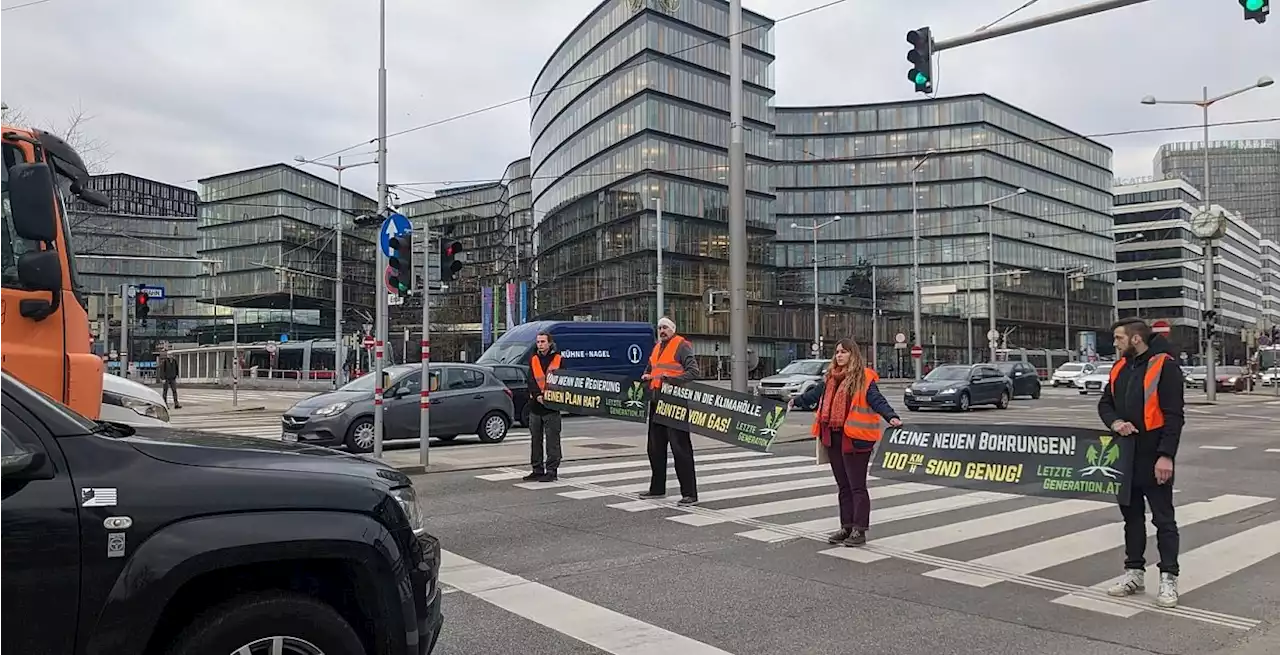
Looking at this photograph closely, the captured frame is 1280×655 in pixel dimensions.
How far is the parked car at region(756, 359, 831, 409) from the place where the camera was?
27547mm

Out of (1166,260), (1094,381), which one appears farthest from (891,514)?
(1166,260)

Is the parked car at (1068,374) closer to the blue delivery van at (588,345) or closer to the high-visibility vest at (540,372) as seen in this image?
the blue delivery van at (588,345)

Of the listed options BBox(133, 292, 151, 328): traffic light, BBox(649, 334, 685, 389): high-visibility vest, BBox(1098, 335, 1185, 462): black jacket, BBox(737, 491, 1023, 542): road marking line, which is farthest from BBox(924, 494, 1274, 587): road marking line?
BBox(133, 292, 151, 328): traffic light

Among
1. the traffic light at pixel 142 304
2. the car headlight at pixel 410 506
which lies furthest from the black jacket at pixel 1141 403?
the traffic light at pixel 142 304

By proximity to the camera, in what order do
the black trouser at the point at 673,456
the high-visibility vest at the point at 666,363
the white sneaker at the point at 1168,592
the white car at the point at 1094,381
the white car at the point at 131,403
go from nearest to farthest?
the white sneaker at the point at 1168,592, the white car at the point at 131,403, the black trouser at the point at 673,456, the high-visibility vest at the point at 666,363, the white car at the point at 1094,381

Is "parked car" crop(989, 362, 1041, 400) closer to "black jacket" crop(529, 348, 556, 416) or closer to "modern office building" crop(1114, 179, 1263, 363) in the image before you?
"black jacket" crop(529, 348, 556, 416)

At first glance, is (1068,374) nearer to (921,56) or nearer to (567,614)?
(921,56)

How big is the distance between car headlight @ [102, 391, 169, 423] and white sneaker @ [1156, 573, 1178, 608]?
30.5 ft

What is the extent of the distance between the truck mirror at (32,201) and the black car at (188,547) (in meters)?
2.20

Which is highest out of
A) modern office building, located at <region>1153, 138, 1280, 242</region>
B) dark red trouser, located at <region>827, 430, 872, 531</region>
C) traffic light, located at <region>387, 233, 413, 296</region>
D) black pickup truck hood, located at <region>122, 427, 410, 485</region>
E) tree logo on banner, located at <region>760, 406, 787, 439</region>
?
modern office building, located at <region>1153, 138, 1280, 242</region>

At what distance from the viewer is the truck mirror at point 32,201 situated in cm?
484

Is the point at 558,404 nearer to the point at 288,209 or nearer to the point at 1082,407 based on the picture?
the point at 1082,407

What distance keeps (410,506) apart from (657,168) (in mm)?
59947

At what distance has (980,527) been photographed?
324 inches
